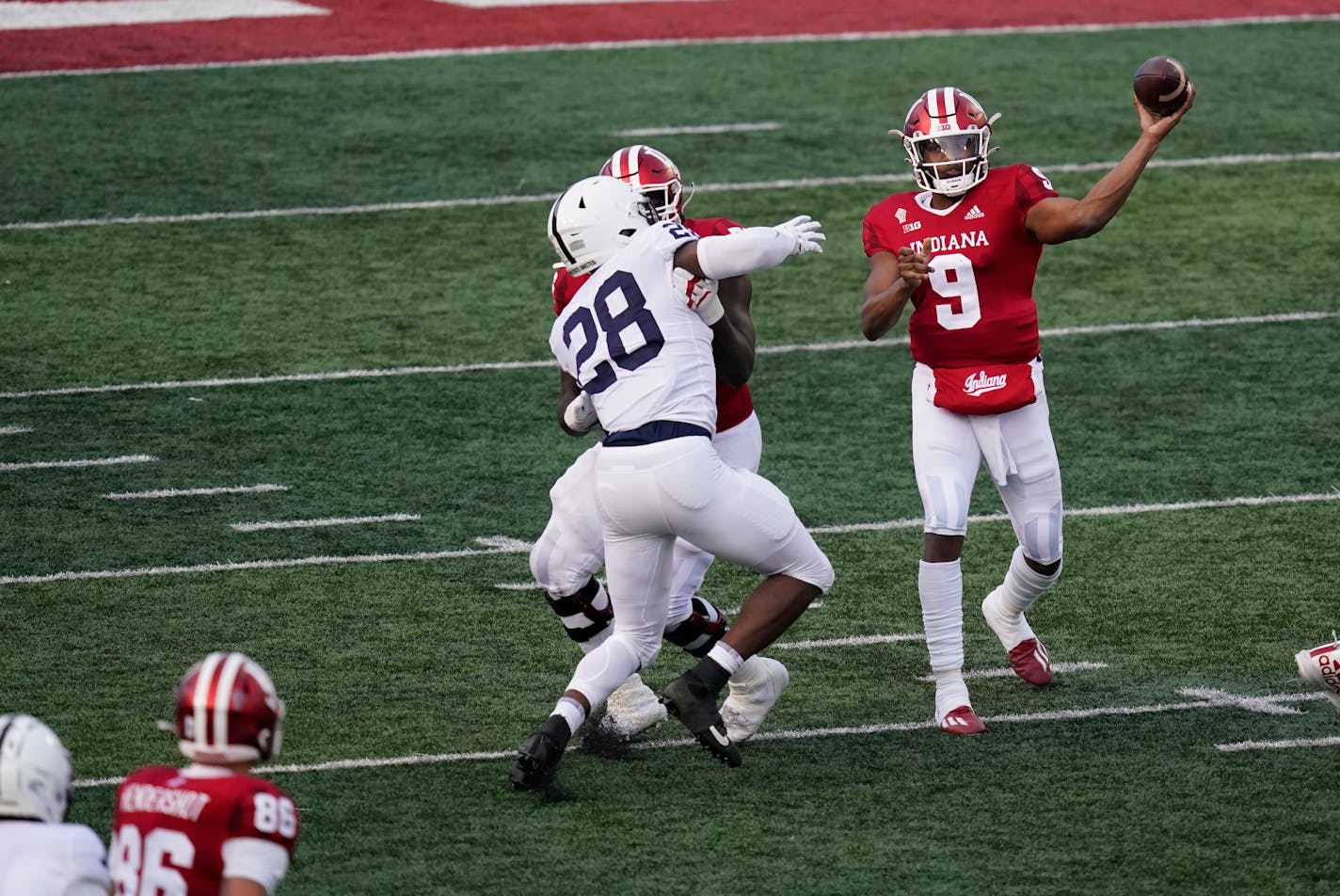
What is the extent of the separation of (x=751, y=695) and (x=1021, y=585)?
1.02 m

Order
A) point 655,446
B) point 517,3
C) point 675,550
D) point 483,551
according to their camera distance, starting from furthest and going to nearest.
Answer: point 517,3, point 483,551, point 675,550, point 655,446

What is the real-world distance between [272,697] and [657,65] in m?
11.8

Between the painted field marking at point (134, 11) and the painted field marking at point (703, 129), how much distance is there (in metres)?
3.89

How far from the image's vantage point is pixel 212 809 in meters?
3.93

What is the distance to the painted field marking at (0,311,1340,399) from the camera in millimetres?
10039

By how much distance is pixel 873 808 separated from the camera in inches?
227

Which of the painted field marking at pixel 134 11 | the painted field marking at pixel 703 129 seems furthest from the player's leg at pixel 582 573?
the painted field marking at pixel 134 11

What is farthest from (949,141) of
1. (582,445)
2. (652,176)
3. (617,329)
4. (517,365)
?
(517,365)

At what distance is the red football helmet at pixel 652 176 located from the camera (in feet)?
20.8

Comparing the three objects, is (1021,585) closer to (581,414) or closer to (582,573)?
(582,573)

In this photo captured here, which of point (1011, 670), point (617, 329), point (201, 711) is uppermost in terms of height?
point (617, 329)

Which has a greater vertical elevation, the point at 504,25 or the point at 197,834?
the point at 504,25

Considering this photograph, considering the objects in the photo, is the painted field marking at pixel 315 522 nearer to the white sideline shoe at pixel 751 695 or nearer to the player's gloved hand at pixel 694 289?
the white sideline shoe at pixel 751 695

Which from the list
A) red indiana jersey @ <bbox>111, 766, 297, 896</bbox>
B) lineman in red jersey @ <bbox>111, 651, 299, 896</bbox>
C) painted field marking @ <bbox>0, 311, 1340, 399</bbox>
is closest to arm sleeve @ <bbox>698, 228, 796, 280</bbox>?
lineman in red jersey @ <bbox>111, 651, 299, 896</bbox>
